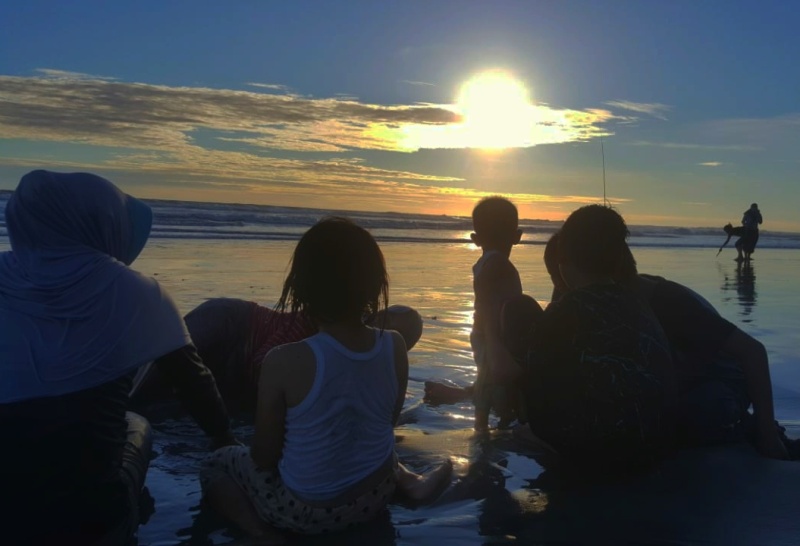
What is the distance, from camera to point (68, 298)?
104 inches

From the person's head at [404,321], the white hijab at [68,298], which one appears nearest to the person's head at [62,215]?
the white hijab at [68,298]

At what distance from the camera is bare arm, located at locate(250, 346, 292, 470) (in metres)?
2.82

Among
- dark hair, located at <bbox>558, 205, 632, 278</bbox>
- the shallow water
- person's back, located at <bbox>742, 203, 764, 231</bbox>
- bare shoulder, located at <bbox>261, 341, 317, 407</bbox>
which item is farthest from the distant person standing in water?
bare shoulder, located at <bbox>261, 341, 317, 407</bbox>

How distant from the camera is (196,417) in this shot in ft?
10.8

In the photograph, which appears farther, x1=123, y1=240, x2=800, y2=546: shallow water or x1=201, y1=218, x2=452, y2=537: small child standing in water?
x1=123, y1=240, x2=800, y2=546: shallow water

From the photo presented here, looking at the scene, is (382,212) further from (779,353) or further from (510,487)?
(510,487)

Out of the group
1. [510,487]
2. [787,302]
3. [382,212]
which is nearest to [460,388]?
[510,487]

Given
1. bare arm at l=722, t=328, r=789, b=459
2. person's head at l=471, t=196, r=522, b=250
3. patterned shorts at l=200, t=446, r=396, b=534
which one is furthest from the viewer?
person's head at l=471, t=196, r=522, b=250

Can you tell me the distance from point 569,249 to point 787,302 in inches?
364

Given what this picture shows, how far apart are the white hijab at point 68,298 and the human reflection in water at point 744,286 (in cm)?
818

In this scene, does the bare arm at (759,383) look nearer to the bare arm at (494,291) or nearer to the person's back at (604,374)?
the person's back at (604,374)

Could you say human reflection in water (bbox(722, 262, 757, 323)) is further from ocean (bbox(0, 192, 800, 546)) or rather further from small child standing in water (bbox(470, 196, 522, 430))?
small child standing in water (bbox(470, 196, 522, 430))

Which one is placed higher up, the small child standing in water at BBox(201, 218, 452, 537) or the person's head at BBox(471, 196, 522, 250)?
the person's head at BBox(471, 196, 522, 250)

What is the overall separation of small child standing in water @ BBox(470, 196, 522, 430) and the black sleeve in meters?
1.44
